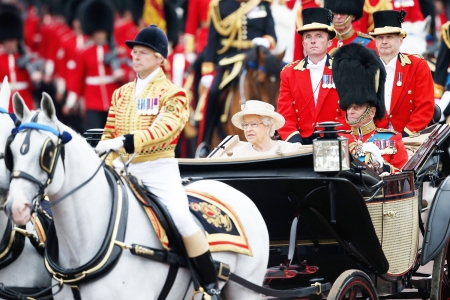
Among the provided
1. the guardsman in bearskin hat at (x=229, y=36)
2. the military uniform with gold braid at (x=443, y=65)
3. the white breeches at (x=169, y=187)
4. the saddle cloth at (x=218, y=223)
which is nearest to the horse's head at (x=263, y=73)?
the guardsman in bearskin hat at (x=229, y=36)

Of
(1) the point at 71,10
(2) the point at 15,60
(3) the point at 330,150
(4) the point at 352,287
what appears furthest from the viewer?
(1) the point at 71,10

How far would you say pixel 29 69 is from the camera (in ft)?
43.0

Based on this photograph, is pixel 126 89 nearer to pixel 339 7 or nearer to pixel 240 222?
pixel 240 222

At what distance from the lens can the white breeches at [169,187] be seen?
5.57 m

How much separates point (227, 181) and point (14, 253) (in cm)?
136

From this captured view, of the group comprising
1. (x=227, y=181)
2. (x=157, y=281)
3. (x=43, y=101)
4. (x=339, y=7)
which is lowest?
(x=157, y=281)

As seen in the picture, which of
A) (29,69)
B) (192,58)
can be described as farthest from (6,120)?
(192,58)

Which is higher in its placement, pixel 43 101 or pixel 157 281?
pixel 43 101

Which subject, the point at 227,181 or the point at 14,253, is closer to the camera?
the point at 14,253

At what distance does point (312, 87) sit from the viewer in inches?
305

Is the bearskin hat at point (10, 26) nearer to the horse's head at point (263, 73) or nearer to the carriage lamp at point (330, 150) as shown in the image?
the horse's head at point (263, 73)

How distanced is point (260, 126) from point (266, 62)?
460cm

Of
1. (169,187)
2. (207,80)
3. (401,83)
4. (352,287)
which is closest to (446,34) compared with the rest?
(207,80)

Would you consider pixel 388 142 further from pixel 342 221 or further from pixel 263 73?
pixel 263 73
